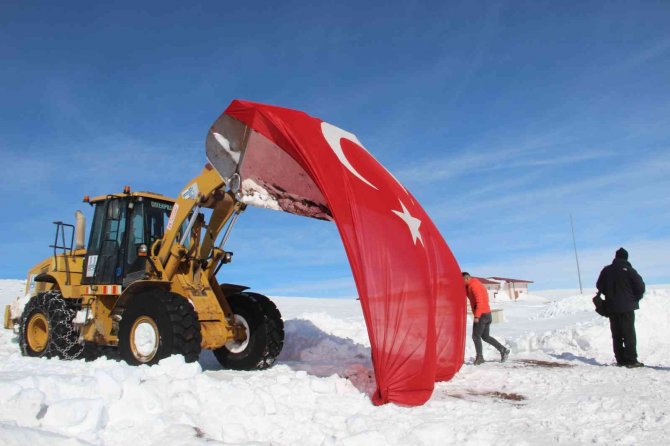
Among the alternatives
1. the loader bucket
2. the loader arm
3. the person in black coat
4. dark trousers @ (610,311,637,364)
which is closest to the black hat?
the person in black coat

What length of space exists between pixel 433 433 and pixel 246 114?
4554mm

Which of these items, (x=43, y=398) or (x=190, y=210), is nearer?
(x=43, y=398)

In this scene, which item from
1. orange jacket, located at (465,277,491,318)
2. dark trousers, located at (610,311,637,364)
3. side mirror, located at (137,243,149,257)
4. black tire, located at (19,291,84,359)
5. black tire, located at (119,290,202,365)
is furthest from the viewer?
orange jacket, located at (465,277,491,318)

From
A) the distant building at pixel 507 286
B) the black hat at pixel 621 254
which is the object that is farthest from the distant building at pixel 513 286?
the black hat at pixel 621 254

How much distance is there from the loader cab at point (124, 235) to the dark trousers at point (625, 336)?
7.75 m

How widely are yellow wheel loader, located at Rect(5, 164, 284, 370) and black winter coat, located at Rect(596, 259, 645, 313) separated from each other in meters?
5.53

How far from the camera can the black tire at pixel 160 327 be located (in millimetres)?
6797

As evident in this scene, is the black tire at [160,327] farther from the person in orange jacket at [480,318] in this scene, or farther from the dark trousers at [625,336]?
the dark trousers at [625,336]

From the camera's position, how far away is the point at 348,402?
18.8ft

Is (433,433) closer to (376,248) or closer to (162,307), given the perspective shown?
(376,248)

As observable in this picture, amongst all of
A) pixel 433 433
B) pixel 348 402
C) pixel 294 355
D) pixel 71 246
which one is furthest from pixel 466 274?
pixel 71 246

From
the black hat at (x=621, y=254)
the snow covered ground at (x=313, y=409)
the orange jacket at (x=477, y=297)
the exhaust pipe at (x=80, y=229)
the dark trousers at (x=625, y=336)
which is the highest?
the exhaust pipe at (x=80, y=229)

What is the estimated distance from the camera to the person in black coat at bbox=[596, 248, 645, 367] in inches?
343

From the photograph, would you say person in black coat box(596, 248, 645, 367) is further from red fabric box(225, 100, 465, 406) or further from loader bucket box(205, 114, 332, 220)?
loader bucket box(205, 114, 332, 220)
